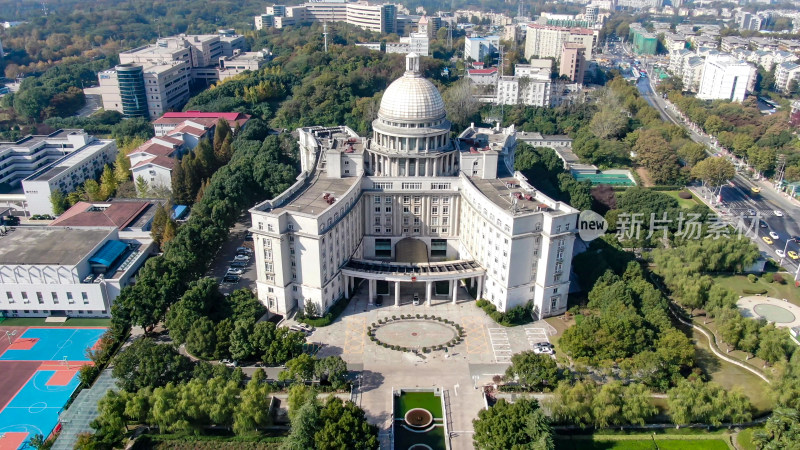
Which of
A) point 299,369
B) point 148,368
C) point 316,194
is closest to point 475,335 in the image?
point 299,369

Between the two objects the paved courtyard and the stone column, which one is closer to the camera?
the paved courtyard

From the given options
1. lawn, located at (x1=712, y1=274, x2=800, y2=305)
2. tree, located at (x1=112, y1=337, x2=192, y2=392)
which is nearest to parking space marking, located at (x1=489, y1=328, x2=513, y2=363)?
tree, located at (x1=112, y1=337, x2=192, y2=392)

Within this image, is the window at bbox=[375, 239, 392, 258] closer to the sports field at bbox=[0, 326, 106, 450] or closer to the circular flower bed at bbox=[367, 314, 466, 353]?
the circular flower bed at bbox=[367, 314, 466, 353]

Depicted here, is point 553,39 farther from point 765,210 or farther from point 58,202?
point 58,202

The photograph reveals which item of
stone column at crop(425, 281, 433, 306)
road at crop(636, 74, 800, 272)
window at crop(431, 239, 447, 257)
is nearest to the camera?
stone column at crop(425, 281, 433, 306)

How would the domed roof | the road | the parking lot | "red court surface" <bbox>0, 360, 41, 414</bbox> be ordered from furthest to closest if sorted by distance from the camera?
the road < the domed roof < the parking lot < "red court surface" <bbox>0, 360, 41, 414</bbox>

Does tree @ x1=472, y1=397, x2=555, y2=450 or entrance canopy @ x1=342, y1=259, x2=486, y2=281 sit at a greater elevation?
entrance canopy @ x1=342, y1=259, x2=486, y2=281

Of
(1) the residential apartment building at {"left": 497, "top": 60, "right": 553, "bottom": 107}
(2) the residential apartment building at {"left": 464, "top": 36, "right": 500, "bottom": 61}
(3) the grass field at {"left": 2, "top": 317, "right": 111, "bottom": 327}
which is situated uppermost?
(2) the residential apartment building at {"left": 464, "top": 36, "right": 500, "bottom": 61}
